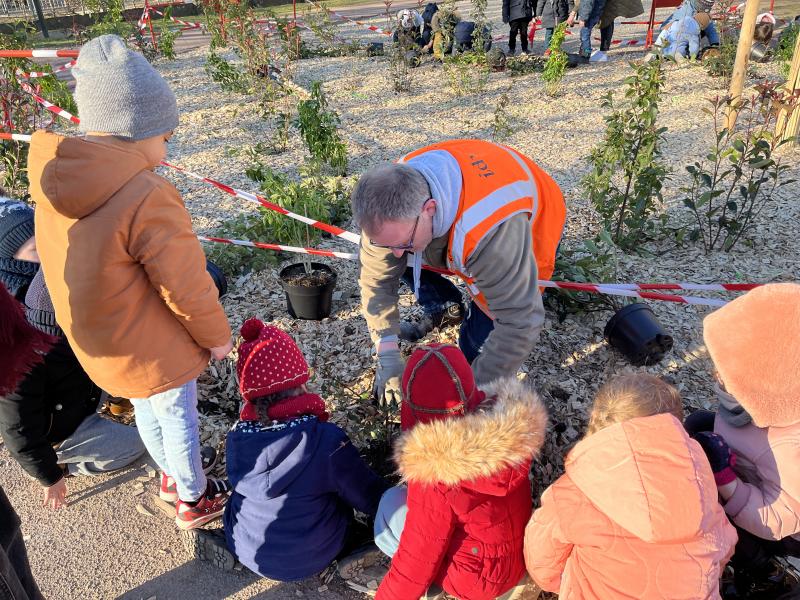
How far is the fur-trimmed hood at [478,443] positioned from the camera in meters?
1.69

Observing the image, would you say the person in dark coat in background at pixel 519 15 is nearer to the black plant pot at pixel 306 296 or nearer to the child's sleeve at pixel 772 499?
the black plant pot at pixel 306 296

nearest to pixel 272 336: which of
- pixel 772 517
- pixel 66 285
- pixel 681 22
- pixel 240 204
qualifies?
pixel 66 285

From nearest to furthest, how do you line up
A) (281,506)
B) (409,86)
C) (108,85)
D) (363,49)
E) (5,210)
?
(108,85), (281,506), (5,210), (409,86), (363,49)

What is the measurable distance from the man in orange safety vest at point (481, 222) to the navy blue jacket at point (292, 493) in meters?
0.54

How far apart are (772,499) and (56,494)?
285 cm

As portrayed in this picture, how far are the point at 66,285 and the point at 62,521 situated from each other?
147 centimetres

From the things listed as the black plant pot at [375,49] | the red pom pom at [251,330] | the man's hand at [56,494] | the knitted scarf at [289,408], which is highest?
the black plant pot at [375,49]

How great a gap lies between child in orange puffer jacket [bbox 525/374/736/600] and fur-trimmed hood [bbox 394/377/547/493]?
153mm

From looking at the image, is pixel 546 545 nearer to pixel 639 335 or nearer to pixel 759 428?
pixel 759 428

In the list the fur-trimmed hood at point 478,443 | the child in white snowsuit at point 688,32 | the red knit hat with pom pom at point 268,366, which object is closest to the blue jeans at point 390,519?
the fur-trimmed hood at point 478,443

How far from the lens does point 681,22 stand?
8.63m

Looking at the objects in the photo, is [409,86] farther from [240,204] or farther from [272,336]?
[272,336]

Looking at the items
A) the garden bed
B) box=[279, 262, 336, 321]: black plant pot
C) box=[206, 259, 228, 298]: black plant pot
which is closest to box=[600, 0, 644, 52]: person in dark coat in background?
the garden bed

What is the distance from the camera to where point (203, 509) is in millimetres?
2531
